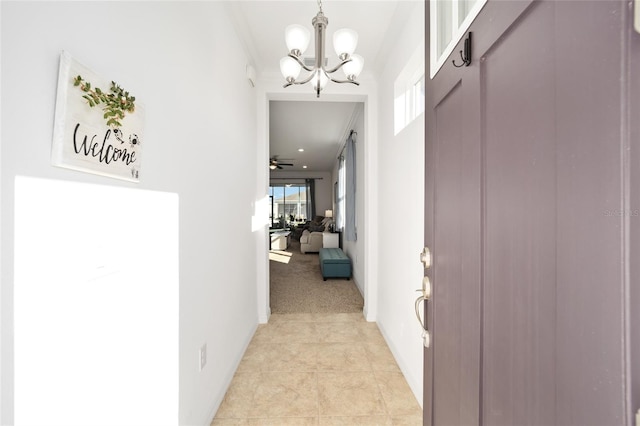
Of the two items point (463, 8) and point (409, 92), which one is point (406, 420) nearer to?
point (463, 8)

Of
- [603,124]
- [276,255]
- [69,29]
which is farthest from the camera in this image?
[276,255]

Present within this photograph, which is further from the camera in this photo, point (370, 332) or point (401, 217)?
point (370, 332)

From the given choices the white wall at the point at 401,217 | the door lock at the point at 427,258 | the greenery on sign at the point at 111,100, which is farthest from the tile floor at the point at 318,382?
the greenery on sign at the point at 111,100

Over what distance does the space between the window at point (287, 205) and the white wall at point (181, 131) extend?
27.0 feet

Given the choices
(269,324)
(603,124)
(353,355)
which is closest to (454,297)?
(603,124)

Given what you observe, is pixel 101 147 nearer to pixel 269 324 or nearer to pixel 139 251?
pixel 139 251

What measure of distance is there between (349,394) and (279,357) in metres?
0.70

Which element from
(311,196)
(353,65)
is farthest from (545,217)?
(311,196)

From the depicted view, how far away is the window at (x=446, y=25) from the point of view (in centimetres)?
84

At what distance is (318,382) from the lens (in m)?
1.96

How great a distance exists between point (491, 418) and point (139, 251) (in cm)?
121

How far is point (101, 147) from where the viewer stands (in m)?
0.78

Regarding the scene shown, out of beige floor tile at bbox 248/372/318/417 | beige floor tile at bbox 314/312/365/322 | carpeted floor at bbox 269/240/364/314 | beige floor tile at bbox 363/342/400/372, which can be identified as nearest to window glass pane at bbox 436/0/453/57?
beige floor tile at bbox 248/372/318/417

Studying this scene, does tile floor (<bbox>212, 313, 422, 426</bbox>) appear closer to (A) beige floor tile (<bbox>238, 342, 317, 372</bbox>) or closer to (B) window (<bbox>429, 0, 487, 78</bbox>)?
(A) beige floor tile (<bbox>238, 342, 317, 372</bbox>)
